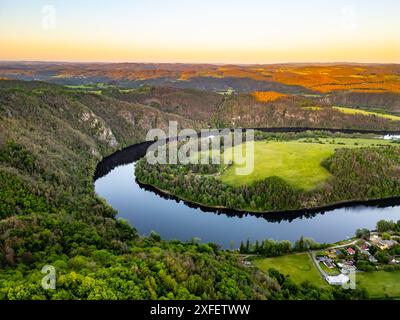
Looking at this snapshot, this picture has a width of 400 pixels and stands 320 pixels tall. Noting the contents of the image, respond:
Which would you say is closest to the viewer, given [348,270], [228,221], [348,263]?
[348,270]

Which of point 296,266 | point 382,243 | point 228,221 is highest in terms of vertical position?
point 382,243

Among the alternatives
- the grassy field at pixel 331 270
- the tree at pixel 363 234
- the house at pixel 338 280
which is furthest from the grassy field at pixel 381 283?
the tree at pixel 363 234

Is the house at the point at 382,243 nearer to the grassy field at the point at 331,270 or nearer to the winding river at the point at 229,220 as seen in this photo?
the winding river at the point at 229,220

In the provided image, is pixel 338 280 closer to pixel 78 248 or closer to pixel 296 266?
pixel 296 266

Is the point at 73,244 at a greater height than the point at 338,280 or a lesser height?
greater

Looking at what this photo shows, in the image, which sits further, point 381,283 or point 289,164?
point 289,164

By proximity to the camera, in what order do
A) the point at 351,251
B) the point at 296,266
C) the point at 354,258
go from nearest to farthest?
1. the point at 296,266
2. the point at 354,258
3. the point at 351,251

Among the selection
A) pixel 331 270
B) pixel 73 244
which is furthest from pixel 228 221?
pixel 73 244

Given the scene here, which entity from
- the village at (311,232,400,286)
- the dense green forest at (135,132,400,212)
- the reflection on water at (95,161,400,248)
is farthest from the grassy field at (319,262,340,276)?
the dense green forest at (135,132,400,212)

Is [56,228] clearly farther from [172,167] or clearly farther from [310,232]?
[172,167]
